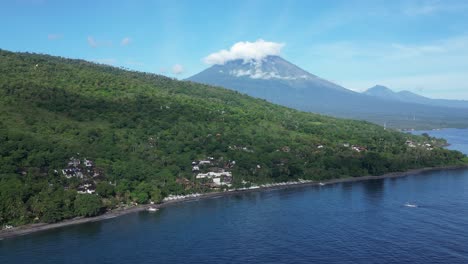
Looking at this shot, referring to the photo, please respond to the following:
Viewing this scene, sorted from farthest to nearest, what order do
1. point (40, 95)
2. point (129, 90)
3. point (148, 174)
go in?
point (129, 90), point (40, 95), point (148, 174)

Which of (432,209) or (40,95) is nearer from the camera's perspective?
(432,209)

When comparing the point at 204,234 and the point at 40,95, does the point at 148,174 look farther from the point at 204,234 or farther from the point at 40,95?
the point at 40,95

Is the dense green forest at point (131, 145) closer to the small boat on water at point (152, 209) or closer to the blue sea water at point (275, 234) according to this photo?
the small boat on water at point (152, 209)

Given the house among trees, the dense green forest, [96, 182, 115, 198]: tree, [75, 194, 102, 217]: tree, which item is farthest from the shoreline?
the house among trees

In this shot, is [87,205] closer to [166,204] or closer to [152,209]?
[152,209]

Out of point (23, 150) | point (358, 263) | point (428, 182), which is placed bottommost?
point (358, 263)

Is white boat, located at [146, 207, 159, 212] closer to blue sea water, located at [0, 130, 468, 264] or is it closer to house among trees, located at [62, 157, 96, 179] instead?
blue sea water, located at [0, 130, 468, 264]

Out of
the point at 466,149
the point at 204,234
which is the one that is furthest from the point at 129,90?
the point at 466,149
